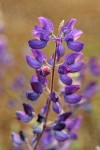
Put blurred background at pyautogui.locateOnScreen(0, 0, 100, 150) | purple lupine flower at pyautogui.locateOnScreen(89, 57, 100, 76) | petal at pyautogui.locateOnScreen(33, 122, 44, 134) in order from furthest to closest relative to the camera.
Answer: blurred background at pyautogui.locateOnScreen(0, 0, 100, 150)
purple lupine flower at pyautogui.locateOnScreen(89, 57, 100, 76)
petal at pyautogui.locateOnScreen(33, 122, 44, 134)

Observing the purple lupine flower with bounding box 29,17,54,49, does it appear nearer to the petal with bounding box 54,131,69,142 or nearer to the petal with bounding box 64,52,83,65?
the petal with bounding box 64,52,83,65

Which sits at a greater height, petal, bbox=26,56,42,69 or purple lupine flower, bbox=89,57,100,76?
petal, bbox=26,56,42,69

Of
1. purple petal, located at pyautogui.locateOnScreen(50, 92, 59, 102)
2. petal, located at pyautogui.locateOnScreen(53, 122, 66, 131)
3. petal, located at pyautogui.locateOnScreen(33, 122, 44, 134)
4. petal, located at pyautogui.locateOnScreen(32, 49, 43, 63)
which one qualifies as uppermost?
petal, located at pyautogui.locateOnScreen(32, 49, 43, 63)

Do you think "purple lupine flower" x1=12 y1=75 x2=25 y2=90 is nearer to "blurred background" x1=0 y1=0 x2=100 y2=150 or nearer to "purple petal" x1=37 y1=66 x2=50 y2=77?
"blurred background" x1=0 y1=0 x2=100 y2=150

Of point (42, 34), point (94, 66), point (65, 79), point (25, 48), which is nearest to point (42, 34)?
point (42, 34)

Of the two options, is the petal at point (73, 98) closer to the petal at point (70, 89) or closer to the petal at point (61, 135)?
the petal at point (70, 89)

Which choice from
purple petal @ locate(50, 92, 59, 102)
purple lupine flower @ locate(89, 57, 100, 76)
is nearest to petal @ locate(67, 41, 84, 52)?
purple petal @ locate(50, 92, 59, 102)

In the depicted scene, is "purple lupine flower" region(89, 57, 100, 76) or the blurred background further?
the blurred background

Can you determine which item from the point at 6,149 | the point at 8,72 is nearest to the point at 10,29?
the point at 8,72

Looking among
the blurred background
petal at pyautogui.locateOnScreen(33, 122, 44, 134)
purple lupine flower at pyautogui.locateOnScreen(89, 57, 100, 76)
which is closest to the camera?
petal at pyautogui.locateOnScreen(33, 122, 44, 134)

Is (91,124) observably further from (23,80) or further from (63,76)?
(63,76)
